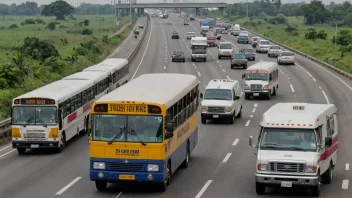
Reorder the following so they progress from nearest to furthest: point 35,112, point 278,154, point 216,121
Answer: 1. point 278,154
2. point 35,112
3. point 216,121

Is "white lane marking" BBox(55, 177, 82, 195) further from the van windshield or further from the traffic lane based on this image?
the van windshield

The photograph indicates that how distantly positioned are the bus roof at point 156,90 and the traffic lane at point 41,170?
11.8 ft

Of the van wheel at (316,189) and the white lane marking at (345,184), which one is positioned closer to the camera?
the van wheel at (316,189)

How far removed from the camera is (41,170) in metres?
27.6

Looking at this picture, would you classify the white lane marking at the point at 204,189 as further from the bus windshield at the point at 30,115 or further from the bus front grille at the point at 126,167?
the bus windshield at the point at 30,115

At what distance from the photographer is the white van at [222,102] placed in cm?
3985

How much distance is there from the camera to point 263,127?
22344mm

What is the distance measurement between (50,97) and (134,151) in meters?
10.2

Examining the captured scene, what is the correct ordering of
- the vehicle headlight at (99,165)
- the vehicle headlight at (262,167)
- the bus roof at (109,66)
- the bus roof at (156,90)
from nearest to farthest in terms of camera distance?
the vehicle headlight at (262,167), the vehicle headlight at (99,165), the bus roof at (156,90), the bus roof at (109,66)

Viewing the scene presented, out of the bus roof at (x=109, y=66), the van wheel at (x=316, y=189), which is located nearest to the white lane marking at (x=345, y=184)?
the van wheel at (x=316, y=189)

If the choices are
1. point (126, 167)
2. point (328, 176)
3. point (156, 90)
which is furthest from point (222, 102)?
point (126, 167)

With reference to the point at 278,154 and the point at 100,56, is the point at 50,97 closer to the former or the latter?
the point at 278,154

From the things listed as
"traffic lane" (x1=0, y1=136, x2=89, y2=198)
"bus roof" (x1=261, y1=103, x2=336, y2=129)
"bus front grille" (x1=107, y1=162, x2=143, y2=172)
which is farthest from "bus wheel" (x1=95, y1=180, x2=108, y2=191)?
"bus roof" (x1=261, y1=103, x2=336, y2=129)

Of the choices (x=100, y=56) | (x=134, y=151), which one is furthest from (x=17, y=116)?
(x=100, y=56)
